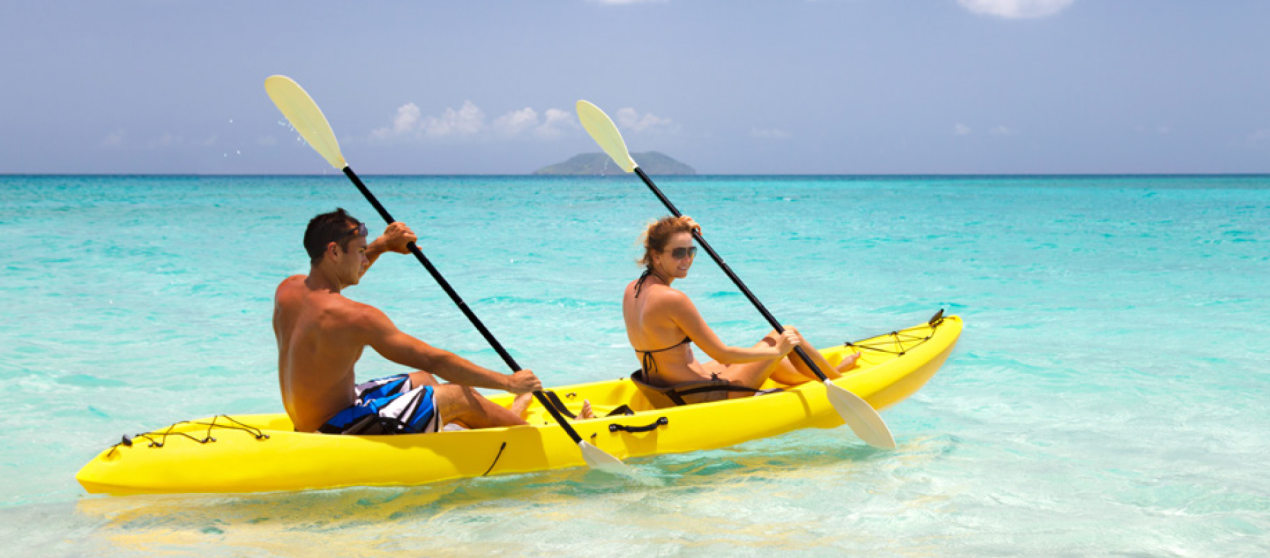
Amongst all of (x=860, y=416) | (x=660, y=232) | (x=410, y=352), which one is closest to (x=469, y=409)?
(x=410, y=352)

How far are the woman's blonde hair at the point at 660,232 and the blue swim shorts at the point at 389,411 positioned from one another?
3.78 ft

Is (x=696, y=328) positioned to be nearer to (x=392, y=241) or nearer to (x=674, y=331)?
(x=674, y=331)

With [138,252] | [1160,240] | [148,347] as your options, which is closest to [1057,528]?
[148,347]

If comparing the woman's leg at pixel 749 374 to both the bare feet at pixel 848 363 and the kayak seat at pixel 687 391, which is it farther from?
the bare feet at pixel 848 363

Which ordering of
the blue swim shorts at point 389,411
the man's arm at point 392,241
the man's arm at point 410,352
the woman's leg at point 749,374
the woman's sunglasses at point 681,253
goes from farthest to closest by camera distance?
1. the woman's leg at point 749,374
2. the woman's sunglasses at point 681,253
3. the man's arm at point 392,241
4. the blue swim shorts at point 389,411
5. the man's arm at point 410,352

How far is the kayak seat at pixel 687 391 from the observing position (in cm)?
442

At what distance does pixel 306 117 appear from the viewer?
451 cm

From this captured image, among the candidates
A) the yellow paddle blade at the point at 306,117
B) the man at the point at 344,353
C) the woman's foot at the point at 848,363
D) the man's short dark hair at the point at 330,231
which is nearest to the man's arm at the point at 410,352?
the man at the point at 344,353

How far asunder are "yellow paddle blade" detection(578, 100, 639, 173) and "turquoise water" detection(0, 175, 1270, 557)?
155 cm

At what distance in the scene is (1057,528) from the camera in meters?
3.57

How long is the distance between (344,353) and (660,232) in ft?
4.93

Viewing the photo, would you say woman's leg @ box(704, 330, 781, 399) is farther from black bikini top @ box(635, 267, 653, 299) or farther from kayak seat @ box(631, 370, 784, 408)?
black bikini top @ box(635, 267, 653, 299)

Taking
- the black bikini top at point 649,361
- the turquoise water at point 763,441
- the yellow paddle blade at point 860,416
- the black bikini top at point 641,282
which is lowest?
the turquoise water at point 763,441

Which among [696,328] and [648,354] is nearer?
[696,328]
